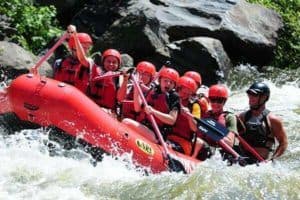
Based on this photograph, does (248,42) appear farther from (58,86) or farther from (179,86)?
(58,86)

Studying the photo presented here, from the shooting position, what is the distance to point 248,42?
12.9 m

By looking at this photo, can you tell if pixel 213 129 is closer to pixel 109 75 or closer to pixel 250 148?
pixel 250 148

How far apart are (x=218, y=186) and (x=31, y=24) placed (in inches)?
265

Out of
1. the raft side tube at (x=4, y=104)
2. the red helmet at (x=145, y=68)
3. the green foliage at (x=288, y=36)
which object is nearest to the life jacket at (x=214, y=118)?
the red helmet at (x=145, y=68)

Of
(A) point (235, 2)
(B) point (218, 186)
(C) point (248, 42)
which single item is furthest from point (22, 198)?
(A) point (235, 2)

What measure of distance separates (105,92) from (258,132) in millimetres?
2013

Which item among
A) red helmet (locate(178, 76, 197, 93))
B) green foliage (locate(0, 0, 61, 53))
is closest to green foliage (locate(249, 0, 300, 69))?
green foliage (locate(0, 0, 61, 53))

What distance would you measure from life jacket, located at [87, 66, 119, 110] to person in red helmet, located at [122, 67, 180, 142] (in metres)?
0.58

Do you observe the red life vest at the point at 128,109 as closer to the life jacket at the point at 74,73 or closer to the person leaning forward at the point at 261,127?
the life jacket at the point at 74,73

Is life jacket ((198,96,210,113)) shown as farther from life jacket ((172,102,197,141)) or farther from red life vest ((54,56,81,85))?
red life vest ((54,56,81,85))

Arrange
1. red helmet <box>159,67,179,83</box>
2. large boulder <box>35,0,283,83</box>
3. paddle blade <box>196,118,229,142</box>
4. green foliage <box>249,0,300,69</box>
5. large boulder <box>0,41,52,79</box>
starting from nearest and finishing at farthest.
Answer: paddle blade <box>196,118,229,142</box> < red helmet <box>159,67,179,83</box> < large boulder <box>0,41,52,79</box> < large boulder <box>35,0,283,83</box> < green foliage <box>249,0,300,69</box>

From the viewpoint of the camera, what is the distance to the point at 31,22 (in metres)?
11.9

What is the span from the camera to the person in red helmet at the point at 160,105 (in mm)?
7125

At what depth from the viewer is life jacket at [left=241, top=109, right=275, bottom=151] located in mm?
7020
